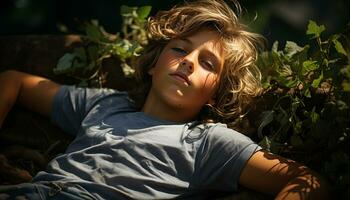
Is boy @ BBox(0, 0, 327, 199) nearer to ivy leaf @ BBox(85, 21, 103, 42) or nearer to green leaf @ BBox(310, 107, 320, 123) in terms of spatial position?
green leaf @ BBox(310, 107, 320, 123)

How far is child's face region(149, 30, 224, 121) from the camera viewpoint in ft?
8.05

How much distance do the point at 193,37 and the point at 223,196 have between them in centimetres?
67

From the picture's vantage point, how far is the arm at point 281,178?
6.82ft

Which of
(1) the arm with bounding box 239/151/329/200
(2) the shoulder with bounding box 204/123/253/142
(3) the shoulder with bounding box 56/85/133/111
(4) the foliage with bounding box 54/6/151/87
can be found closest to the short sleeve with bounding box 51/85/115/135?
(3) the shoulder with bounding box 56/85/133/111

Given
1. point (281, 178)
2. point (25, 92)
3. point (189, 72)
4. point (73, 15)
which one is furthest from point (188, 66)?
point (73, 15)

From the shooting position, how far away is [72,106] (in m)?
2.74

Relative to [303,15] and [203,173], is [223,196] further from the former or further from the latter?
[303,15]

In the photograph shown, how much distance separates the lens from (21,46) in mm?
3076

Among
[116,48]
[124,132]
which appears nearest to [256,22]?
[116,48]

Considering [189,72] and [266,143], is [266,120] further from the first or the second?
[189,72]

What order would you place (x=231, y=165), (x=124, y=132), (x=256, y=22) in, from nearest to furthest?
(x=231, y=165)
(x=124, y=132)
(x=256, y=22)

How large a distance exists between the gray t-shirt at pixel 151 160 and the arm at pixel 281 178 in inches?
1.6

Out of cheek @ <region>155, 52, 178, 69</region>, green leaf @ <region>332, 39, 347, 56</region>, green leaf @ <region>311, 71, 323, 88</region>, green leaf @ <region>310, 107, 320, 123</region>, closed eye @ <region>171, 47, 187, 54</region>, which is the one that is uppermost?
green leaf @ <region>332, 39, 347, 56</region>

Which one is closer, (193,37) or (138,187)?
(138,187)
